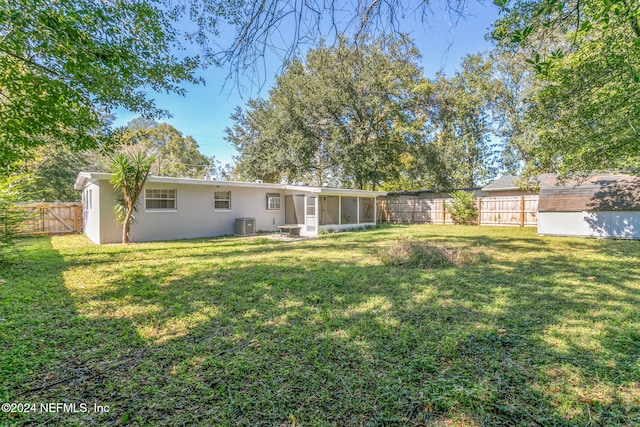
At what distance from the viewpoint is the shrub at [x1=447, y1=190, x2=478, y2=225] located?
1825 cm

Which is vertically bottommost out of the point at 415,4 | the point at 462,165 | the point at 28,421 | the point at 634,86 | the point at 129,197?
the point at 28,421

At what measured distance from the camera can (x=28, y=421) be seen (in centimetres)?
197

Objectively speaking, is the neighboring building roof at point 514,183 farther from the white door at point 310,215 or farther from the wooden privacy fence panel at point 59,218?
the wooden privacy fence panel at point 59,218

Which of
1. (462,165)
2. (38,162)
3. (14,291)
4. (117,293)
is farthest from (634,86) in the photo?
(38,162)

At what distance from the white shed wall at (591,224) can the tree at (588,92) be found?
2892mm

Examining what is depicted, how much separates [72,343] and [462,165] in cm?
2636

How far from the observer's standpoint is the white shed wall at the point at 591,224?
10938 millimetres

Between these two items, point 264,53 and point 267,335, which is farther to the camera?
point 267,335

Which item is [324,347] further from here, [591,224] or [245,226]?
[591,224]

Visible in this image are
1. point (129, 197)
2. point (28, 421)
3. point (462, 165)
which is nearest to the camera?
point (28, 421)

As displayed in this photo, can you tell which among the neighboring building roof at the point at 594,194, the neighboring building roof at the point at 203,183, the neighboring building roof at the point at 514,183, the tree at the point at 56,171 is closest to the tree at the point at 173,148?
the tree at the point at 56,171

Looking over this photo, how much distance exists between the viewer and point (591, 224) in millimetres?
11625

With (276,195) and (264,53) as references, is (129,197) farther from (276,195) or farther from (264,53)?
(264,53)

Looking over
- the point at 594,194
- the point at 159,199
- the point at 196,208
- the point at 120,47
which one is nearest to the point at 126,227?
the point at 159,199
